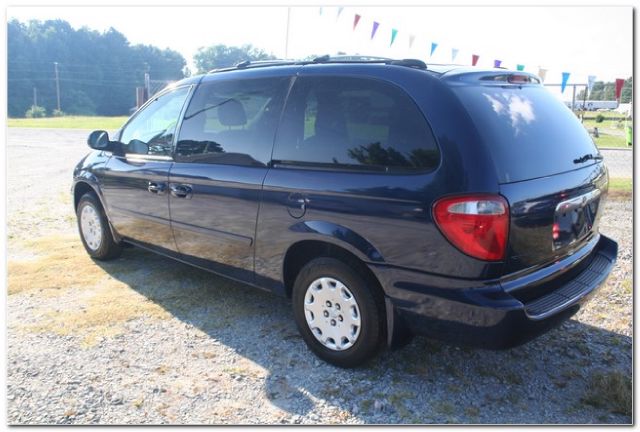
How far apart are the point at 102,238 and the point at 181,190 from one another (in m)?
1.72

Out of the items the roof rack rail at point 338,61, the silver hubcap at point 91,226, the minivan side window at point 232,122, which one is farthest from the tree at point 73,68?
the roof rack rail at point 338,61

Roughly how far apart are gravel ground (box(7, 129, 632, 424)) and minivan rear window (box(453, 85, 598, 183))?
50.2 inches

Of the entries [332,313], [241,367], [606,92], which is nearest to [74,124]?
[606,92]

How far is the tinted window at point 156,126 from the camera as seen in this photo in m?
4.34

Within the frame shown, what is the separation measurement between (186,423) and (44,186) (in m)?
8.68

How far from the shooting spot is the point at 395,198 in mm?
2789

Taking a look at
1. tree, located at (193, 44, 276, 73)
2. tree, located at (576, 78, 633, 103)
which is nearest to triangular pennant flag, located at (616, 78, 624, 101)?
tree, located at (576, 78, 633, 103)

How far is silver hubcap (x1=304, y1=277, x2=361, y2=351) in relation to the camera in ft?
10.3

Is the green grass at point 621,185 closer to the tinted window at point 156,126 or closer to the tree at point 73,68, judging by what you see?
the tinted window at point 156,126

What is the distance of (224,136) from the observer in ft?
12.6

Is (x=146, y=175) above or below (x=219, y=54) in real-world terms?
below

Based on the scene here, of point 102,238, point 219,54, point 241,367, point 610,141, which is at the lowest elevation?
point 241,367

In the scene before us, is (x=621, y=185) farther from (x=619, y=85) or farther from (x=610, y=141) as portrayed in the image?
(x=610, y=141)

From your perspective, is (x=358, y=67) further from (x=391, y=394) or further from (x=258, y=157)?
(x=391, y=394)
